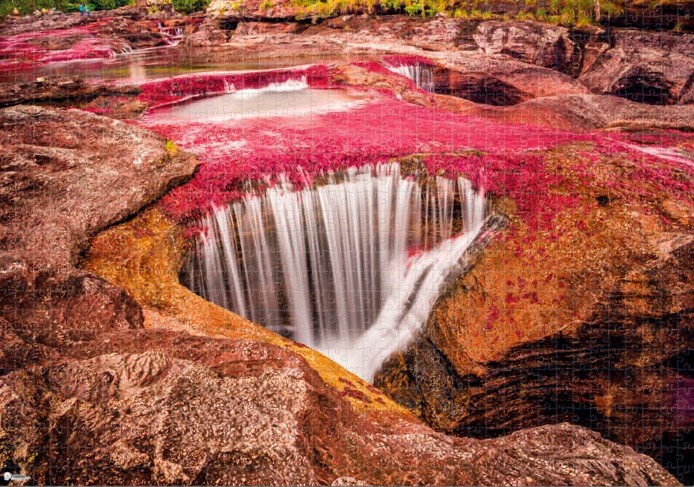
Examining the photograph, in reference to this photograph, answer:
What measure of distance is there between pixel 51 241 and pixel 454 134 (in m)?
6.17

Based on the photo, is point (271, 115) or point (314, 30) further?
point (314, 30)

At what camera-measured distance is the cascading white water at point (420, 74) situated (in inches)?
486

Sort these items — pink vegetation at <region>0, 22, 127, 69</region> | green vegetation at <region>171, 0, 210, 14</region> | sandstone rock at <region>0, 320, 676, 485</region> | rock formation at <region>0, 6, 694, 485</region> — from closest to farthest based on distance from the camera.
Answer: sandstone rock at <region>0, 320, 676, 485</region> < rock formation at <region>0, 6, 694, 485</region> < pink vegetation at <region>0, 22, 127, 69</region> < green vegetation at <region>171, 0, 210, 14</region>

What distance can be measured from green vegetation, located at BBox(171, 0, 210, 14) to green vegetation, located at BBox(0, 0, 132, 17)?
1.27 m

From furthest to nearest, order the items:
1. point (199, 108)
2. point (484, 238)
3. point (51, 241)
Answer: point (199, 108) → point (484, 238) → point (51, 241)

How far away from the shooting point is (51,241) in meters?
5.70

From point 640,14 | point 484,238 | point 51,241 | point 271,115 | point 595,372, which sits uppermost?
point 640,14

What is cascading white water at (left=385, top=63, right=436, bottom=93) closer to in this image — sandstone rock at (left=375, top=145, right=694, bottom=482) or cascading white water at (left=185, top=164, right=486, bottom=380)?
cascading white water at (left=185, top=164, right=486, bottom=380)

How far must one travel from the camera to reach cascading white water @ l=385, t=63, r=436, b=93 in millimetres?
12336

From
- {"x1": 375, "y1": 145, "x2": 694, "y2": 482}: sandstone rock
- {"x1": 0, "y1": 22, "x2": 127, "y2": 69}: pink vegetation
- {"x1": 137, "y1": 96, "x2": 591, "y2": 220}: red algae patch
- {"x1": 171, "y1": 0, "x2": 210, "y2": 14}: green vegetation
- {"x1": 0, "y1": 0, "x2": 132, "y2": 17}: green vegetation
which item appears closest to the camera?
{"x1": 375, "y1": 145, "x2": 694, "y2": 482}: sandstone rock

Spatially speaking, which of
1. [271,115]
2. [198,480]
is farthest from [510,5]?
[198,480]

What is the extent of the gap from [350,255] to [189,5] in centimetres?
1021

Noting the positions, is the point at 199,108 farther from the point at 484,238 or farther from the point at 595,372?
the point at 595,372

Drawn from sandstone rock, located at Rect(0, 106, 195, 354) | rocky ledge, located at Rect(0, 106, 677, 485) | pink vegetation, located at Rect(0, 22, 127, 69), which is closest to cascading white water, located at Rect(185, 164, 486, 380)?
sandstone rock, located at Rect(0, 106, 195, 354)
